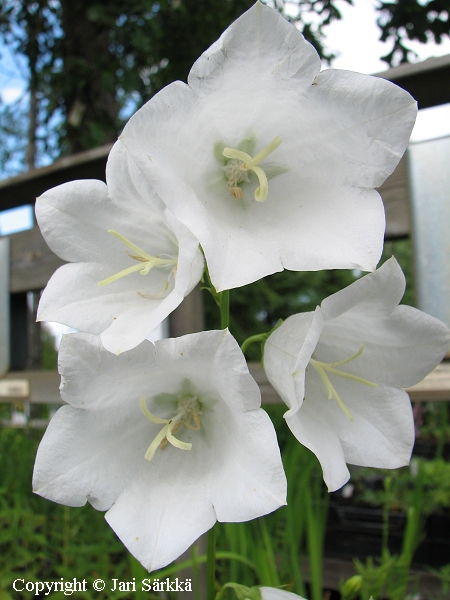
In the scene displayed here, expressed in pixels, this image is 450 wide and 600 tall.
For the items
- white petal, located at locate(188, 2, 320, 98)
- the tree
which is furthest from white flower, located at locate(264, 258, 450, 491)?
the tree

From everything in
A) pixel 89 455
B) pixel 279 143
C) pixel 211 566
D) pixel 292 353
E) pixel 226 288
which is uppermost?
pixel 279 143

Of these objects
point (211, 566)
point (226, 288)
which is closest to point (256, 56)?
point (226, 288)

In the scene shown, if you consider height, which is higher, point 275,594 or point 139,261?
point 139,261

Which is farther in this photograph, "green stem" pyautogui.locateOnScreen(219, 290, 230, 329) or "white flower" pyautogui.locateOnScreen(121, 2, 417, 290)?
"green stem" pyautogui.locateOnScreen(219, 290, 230, 329)

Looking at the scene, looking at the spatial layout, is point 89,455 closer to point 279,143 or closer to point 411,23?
point 279,143

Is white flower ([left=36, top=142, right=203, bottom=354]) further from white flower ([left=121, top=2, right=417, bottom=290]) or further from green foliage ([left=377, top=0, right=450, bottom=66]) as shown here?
green foliage ([left=377, top=0, right=450, bottom=66])

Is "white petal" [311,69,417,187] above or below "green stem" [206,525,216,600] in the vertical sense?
above

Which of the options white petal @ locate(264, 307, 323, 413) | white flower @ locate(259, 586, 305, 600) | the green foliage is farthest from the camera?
the green foliage
